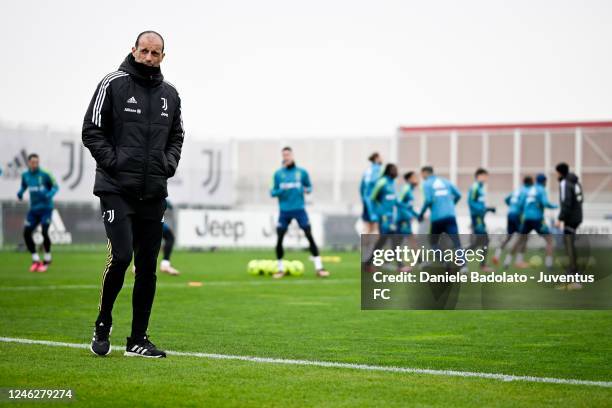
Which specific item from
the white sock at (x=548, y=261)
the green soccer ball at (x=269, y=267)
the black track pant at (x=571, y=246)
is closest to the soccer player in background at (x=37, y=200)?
the green soccer ball at (x=269, y=267)

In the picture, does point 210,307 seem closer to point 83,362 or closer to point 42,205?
point 83,362

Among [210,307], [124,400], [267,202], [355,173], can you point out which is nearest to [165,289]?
[210,307]

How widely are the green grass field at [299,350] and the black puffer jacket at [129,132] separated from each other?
1285mm

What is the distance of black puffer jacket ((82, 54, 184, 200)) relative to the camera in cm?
762

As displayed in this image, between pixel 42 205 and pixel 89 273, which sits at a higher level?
pixel 42 205

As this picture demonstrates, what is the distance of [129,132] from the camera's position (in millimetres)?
7637

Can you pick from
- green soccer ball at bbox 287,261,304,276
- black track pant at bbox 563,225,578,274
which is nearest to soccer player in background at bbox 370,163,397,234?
green soccer ball at bbox 287,261,304,276

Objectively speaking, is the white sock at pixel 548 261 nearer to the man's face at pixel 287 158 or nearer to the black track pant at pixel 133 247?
the man's face at pixel 287 158

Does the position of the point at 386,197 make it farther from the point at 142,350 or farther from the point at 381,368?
the point at 381,368

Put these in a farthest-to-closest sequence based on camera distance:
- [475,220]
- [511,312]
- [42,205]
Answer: [475,220]
[42,205]
[511,312]

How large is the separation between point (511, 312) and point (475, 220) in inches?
486

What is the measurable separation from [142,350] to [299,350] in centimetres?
137

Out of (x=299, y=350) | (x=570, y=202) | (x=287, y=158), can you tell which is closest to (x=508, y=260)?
(x=570, y=202)

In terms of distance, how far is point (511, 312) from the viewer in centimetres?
1270
